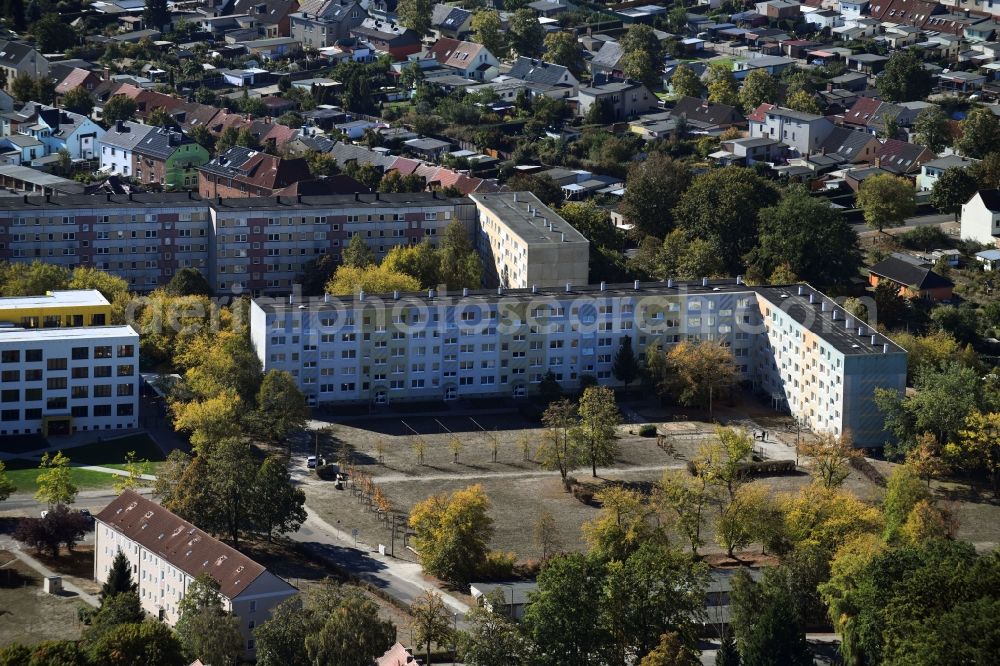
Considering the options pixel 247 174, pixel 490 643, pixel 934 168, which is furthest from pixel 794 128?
pixel 490 643

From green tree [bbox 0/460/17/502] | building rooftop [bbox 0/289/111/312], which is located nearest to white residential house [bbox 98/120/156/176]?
building rooftop [bbox 0/289/111/312]

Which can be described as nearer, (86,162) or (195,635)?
(195,635)

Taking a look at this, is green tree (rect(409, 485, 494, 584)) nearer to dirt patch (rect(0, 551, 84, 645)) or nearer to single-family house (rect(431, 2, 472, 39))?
dirt patch (rect(0, 551, 84, 645))

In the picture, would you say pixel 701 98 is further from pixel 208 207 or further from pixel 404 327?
pixel 404 327

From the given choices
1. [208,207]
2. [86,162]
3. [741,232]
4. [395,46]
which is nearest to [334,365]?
[208,207]

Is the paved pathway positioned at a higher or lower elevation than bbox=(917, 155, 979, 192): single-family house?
lower

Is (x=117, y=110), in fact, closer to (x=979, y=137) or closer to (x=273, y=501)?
(x=979, y=137)
